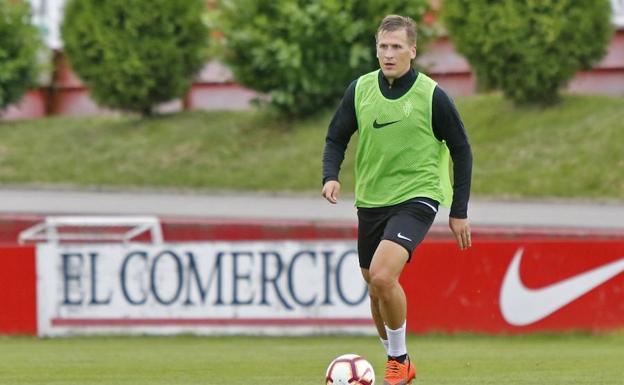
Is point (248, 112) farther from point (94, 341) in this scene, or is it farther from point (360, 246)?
point (360, 246)

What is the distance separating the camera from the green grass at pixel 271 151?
23.8 meters

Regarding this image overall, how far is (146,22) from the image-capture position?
30016mm

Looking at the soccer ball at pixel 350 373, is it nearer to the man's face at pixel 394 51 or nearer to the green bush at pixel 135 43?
the man's face at pixel 394 51

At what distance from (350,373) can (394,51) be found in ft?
6.26

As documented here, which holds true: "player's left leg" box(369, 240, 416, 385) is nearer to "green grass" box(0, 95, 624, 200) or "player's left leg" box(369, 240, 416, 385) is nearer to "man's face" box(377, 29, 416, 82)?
"man's face" box(377, 29, 416, 82)

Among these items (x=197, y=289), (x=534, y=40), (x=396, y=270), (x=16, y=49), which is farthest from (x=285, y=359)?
(x=16, y=49)

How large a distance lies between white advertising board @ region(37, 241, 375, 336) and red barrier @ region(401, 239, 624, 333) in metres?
0.72

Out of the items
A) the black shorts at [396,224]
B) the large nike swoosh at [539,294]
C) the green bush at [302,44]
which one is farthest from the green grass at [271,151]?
the black shorts at [396,224]

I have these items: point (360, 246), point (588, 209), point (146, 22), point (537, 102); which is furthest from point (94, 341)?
point (146, 22)

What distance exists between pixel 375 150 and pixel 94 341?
272 inches

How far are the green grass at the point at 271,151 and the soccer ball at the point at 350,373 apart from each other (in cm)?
1373

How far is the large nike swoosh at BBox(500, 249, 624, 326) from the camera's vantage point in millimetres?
15734

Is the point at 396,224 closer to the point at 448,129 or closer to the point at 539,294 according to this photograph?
the point at 448,129

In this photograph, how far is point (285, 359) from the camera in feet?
42.0
